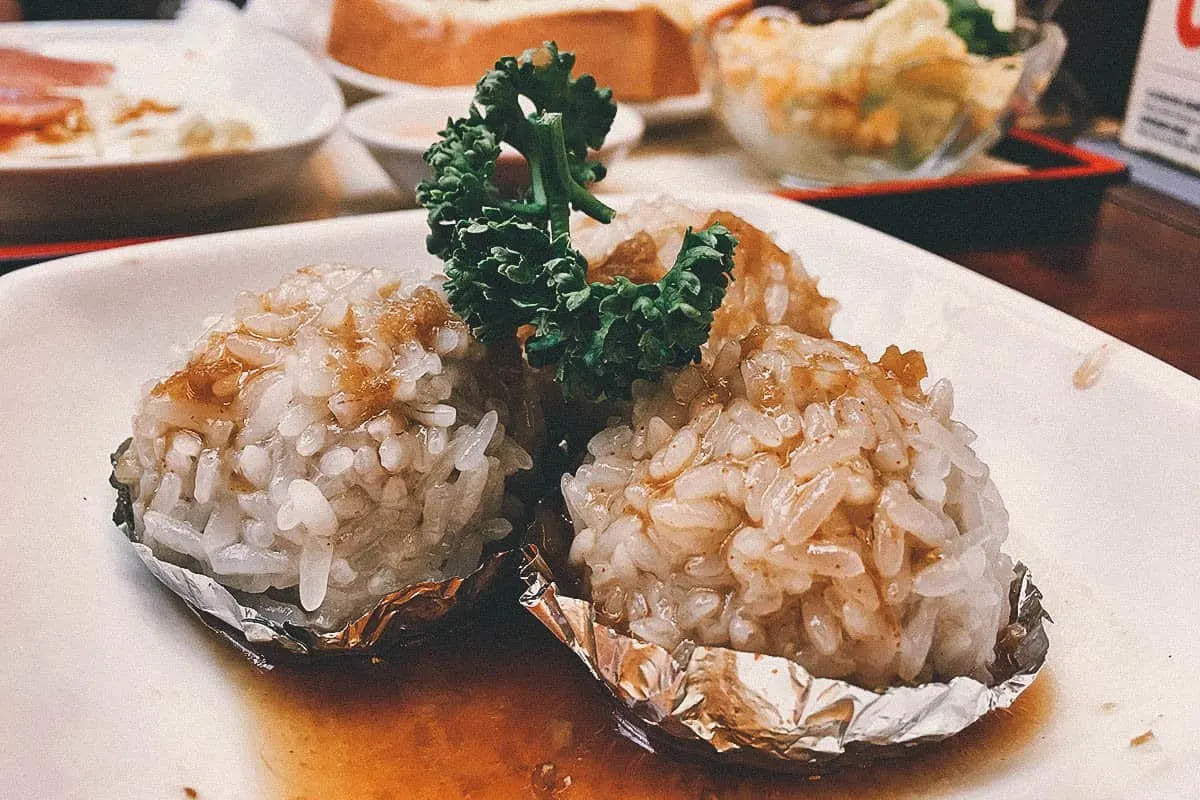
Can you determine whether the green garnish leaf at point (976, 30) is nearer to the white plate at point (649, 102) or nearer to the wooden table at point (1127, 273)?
the wooden table at point (1127, 273)

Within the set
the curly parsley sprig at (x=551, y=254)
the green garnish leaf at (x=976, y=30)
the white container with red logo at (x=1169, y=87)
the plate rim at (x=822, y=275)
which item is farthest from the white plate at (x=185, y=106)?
the white container with red logo at (x=1169, y=87)

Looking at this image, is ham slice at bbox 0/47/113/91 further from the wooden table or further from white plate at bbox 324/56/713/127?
the wooden table

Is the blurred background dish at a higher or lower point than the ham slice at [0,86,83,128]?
lower

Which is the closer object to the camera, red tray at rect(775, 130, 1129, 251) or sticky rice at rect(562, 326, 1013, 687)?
sticky rice at rect(562, 326, 1013, 687)

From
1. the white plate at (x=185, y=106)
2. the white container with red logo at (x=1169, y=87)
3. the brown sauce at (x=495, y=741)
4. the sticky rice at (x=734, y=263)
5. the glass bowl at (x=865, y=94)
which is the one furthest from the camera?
the white container with red logo at (x=1169, y=87)

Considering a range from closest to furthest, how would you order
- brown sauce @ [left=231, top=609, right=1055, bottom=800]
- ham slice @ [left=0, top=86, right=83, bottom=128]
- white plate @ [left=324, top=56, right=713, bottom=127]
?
brown sauce @ [left=231, top=609, right=1055, bottom=800] → ham slice @ [left=0, top=86, right=83, bottom=128] → white plate @ [left=324, top=56, right=713, bottom=127]

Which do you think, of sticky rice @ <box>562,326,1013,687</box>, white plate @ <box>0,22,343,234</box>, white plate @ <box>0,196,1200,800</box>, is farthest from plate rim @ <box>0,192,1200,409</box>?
white plate @ <box>0,22,343,234</box>

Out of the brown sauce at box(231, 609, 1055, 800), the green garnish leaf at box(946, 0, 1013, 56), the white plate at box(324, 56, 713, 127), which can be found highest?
the green garnish leaf at box(946, 0, 1013, 56)
